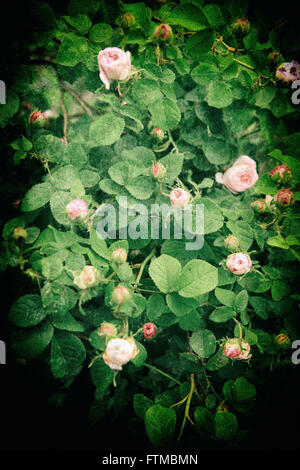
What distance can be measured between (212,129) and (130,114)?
30 centimetres

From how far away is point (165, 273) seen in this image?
2.68 feet

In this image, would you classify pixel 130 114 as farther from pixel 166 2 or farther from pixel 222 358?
pixel 222 358

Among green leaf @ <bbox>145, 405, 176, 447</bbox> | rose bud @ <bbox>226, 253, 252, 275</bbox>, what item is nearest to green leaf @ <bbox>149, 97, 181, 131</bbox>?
Answer: rose bud @ <bbox>226, 253, 252, 275</bbox>

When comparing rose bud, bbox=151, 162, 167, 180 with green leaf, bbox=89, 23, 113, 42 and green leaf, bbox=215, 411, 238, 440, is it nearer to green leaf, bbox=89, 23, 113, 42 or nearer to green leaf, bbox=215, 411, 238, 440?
green leaf, bbox=89, 23, 113, 42

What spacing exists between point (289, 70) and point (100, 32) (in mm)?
577

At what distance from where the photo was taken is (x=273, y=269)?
38.6 inches

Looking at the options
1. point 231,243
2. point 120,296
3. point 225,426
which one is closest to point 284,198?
point 231,243

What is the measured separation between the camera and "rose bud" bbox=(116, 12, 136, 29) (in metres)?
0.79

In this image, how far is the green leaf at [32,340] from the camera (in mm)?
793

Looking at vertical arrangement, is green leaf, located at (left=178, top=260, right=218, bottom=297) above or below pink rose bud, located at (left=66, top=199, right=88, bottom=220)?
below

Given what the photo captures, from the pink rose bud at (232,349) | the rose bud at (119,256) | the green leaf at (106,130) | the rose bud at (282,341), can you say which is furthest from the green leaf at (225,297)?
the green leaf at (106,130)

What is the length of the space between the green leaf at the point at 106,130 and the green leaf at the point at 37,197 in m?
0.19

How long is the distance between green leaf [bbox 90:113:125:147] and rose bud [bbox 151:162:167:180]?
143mm

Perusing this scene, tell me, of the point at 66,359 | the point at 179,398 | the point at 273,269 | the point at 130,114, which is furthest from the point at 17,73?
the point at 179,398
